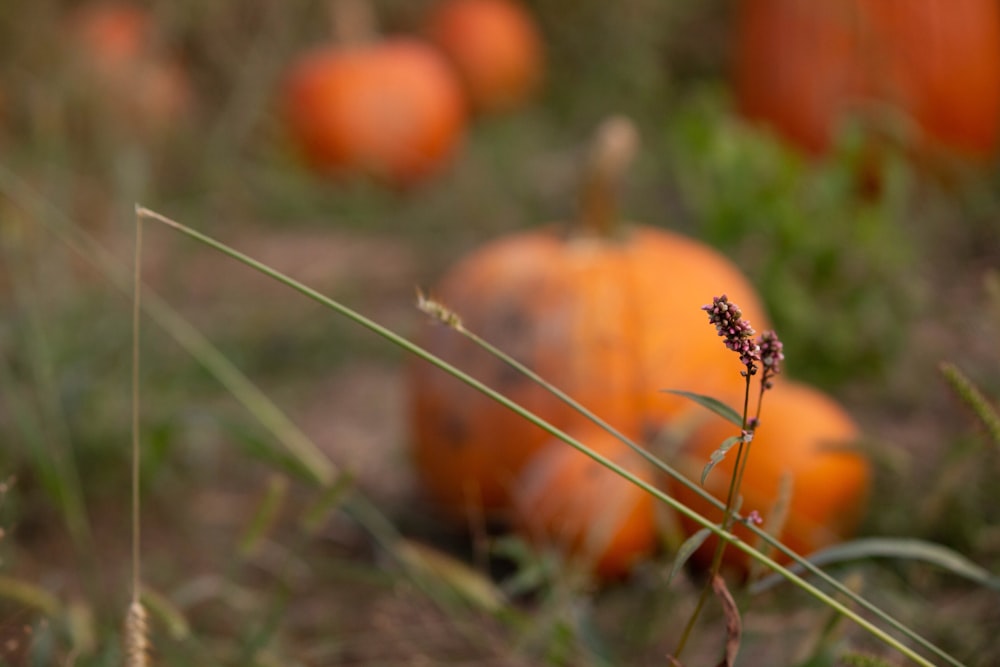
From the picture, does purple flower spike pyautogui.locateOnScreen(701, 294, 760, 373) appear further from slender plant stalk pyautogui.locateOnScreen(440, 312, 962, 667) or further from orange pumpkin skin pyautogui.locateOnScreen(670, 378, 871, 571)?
orange pumpkin skin pyautogui.locateOnScreen(670, 378, 871, 571)

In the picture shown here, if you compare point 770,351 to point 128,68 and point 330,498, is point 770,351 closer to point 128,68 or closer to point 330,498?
point 330,498

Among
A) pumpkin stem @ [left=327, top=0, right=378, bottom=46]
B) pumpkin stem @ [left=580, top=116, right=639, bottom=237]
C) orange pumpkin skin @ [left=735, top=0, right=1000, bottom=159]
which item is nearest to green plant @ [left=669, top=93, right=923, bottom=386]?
pumpkin stem @ [left=580, top=116, right=639, bottom=237]

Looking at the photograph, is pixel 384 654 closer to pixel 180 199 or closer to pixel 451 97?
pixel 180 199

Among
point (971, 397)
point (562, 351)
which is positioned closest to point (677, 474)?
point (971, 397)

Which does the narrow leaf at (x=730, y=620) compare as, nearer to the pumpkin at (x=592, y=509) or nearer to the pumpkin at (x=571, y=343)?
the pumpkin at (x=592, y=509)

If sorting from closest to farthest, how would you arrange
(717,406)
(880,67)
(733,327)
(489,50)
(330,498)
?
(733,327) → (717,406) → (330,498) → (880,67) → (489,50)

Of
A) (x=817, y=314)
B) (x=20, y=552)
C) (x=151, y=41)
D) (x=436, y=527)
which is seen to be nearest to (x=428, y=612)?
(x=436, y=527)

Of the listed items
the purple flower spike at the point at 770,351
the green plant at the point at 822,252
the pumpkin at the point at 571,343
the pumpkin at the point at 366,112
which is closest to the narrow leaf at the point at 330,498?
the purple flower spike at the point at 770,351
